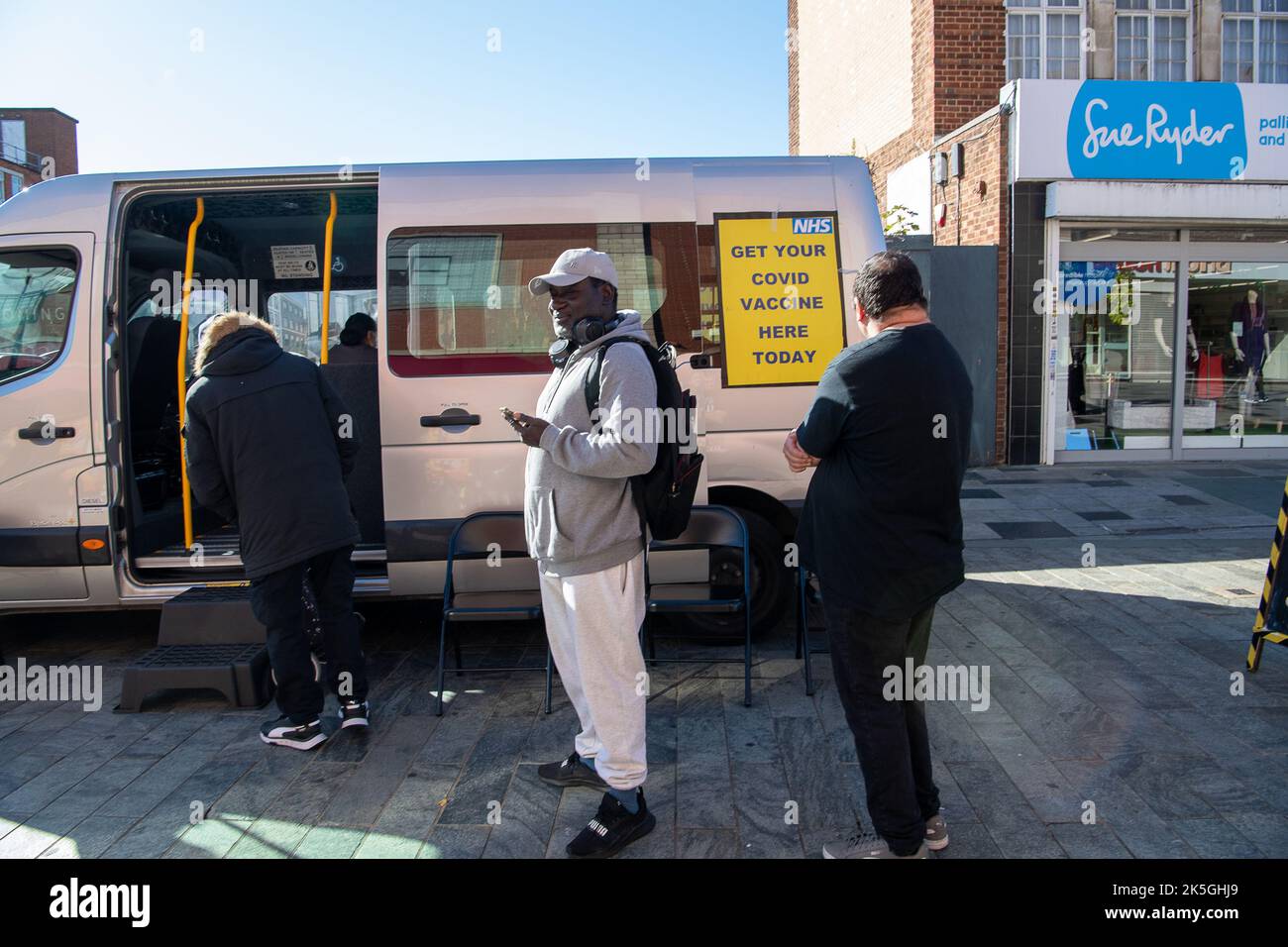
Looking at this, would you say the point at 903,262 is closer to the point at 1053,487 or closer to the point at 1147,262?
the point at 1053,487

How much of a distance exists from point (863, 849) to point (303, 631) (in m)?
2.53

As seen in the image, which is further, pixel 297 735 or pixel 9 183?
pixel 9 183

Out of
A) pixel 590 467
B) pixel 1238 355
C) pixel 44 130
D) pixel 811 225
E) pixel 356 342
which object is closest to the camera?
pixel 590 467

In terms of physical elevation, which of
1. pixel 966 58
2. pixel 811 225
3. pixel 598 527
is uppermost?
pixel 966 58

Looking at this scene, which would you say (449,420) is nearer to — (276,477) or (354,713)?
(276,477)

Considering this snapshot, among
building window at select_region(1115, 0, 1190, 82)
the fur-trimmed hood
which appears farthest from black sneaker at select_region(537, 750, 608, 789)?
building window at select_region(1115, 0, 1190, 82)

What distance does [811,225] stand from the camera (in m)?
4.80

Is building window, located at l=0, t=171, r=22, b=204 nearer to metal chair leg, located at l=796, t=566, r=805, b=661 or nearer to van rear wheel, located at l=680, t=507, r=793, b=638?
van rear wheel, located at l=680, t=507, r=793, b=638

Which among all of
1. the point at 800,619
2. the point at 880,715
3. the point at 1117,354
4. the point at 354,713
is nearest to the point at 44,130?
the point at 1117,354

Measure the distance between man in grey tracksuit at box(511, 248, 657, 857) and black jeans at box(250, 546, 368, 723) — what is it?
1372 mm

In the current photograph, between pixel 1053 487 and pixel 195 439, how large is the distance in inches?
357

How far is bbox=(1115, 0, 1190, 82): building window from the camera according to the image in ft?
38.9
